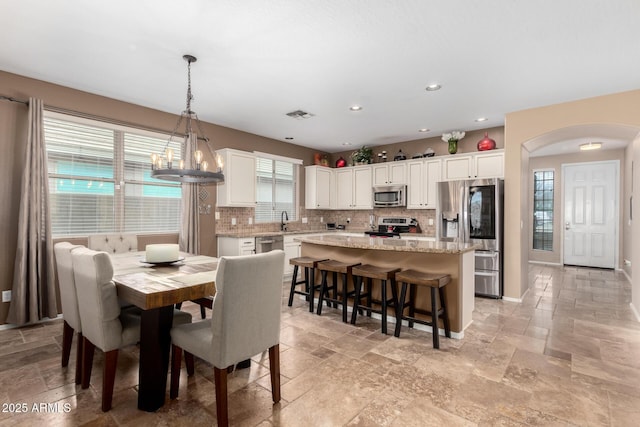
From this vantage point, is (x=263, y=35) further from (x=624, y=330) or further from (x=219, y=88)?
(x=624, y=330)

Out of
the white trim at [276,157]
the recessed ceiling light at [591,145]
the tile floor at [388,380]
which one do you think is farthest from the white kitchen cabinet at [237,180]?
the recessed ceiling light at [591,145]

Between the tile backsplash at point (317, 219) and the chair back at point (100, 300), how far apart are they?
319cm

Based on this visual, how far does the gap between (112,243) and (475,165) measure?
515cm

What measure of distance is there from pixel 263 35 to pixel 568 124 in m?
3.83

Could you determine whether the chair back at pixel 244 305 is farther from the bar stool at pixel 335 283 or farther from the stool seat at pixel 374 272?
the bar stool at pixel 335 283

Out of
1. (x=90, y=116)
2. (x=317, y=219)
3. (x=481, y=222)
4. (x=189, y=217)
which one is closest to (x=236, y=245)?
(x=189, y=217)

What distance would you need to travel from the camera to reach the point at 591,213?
6902 millimetres

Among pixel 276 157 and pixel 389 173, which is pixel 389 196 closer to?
pixel 389 173

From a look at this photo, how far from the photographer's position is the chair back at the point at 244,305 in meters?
1.76

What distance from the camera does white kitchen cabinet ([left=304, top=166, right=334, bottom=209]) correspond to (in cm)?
670

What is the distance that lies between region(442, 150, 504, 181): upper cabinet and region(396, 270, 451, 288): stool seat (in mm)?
2720

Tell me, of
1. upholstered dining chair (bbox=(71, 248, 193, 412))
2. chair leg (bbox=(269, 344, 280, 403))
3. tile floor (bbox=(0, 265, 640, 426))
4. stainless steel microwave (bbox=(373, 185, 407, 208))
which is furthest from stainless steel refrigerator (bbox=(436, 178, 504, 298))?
upholstered dining chair (bbox=(71, 248, 193, 412))

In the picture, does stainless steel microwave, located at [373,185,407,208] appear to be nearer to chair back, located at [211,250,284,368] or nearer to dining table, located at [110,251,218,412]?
chair back, located at [211,250,284,368]

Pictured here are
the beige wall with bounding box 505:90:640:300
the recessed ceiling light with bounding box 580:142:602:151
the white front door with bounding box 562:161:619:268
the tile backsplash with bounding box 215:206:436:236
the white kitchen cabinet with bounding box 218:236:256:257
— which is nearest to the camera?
the beige wall with bounding box 505:90:640:300
